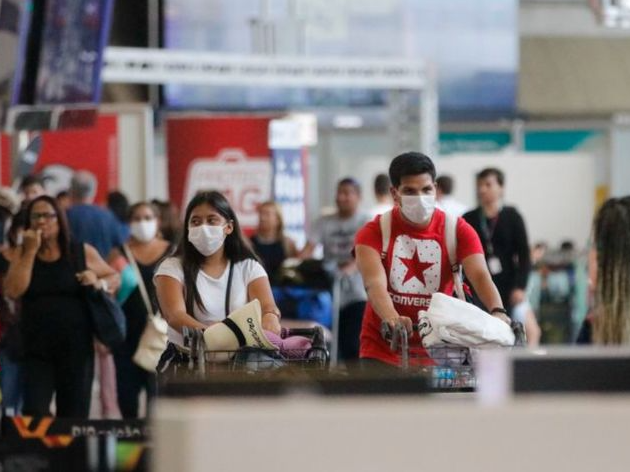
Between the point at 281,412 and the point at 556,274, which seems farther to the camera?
the point at 556,274

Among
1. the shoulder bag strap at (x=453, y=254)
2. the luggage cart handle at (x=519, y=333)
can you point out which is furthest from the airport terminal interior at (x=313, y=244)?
the luggage cart handle at (x=519, y=333)

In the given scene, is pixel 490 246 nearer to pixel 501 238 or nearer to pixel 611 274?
pixel 501 238

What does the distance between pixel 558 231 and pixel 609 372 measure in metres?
26.7

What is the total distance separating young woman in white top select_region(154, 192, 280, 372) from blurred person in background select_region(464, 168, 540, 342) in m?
4.35

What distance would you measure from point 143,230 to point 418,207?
5.19 meters

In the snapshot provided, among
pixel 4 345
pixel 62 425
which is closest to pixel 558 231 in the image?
pixel 4 345

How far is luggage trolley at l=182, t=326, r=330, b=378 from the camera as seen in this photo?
716 centimetres

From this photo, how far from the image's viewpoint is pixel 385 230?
26.5 feet

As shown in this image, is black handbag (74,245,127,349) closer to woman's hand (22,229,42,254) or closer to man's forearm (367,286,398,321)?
woman's hand (22,229,42,254)

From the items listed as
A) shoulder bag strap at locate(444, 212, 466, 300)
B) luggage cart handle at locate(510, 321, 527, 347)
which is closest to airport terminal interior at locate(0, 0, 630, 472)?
shoulder bag strap at locate(444, 212, 466, 300)

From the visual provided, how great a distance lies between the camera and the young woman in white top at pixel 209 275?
8.05 meters

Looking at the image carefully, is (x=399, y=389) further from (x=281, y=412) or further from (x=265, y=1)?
(x=265, y=1)

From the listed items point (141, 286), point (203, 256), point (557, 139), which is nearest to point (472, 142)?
point (557, 139)

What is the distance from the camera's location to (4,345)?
1078 cm
